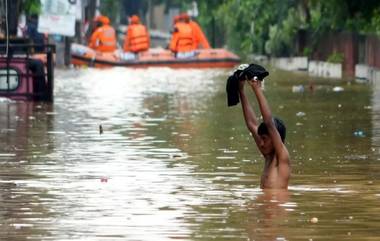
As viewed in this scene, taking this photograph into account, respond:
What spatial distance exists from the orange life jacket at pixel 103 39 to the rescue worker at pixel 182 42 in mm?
3737

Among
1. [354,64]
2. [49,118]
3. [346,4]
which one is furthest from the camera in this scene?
[354,64]

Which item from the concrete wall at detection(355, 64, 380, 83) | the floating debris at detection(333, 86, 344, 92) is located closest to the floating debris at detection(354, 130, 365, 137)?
the floating debris at detection(333, 86, 344, 92)

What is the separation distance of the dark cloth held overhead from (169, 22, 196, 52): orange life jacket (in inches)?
1930

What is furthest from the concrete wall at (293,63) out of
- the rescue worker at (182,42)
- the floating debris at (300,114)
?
the floating debris at (300,114)

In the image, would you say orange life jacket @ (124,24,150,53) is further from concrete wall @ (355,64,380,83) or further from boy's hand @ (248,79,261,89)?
boy's hand @ (248,79,261,89)

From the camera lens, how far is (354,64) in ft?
169

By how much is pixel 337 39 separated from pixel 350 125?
28.2m

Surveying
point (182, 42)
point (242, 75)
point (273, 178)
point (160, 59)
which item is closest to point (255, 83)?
point (242, 75)

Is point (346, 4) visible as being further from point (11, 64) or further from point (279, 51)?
point (279, 51)

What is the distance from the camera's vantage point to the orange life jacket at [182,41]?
2554 inches

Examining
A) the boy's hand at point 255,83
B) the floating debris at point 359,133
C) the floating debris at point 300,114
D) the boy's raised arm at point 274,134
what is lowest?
the floating debris at point 300,114

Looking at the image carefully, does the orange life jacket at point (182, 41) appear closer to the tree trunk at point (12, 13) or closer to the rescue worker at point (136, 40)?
the rescue worker at point (136, 40)

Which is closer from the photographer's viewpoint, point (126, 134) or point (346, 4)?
point (126, 134)

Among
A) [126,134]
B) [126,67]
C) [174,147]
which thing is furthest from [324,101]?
[126,67]
